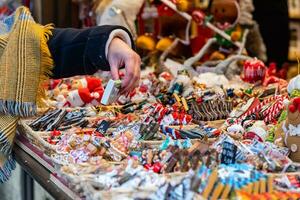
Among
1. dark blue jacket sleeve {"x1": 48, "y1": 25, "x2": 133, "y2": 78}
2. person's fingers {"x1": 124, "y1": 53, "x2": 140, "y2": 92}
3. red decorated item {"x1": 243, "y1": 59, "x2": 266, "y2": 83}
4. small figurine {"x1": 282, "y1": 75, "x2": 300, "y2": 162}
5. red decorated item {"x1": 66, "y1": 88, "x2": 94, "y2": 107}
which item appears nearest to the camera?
small figurine {"x1": 282, "y1": 75, "x2": 300, "y2": 162}

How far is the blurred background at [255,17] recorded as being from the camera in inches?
101

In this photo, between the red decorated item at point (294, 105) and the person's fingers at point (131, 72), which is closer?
the red decorated item at point (294, 105)

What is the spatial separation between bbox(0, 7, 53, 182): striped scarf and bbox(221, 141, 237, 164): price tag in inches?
22.1

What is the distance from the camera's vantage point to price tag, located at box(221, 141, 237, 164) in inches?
37.6

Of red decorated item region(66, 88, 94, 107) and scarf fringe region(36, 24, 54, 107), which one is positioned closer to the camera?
scarf fringe region(36, 24, 54, 107)

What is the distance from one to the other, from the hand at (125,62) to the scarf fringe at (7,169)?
322 mm

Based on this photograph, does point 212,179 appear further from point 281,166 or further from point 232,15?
point 232,15

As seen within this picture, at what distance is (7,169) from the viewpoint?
4.43ft

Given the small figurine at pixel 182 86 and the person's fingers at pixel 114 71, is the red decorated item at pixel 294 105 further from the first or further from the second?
the small figurine at pixel 182 86

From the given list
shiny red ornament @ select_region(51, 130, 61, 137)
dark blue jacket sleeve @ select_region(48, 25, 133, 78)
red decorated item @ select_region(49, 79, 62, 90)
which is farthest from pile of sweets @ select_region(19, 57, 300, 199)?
red decorated item @ select_region(49, 79, 62, 90)

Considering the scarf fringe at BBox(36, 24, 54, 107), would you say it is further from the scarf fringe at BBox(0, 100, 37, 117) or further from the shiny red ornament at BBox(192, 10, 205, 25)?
the shiny red ornament at BBox(192, 10, 205, 25)

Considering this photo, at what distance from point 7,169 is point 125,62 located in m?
0.38

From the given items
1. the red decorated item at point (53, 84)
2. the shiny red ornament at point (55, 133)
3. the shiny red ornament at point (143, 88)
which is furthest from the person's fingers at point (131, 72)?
the red decorated item at point (53, 84)

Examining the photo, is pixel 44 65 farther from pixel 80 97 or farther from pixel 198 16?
pixel 198 16
